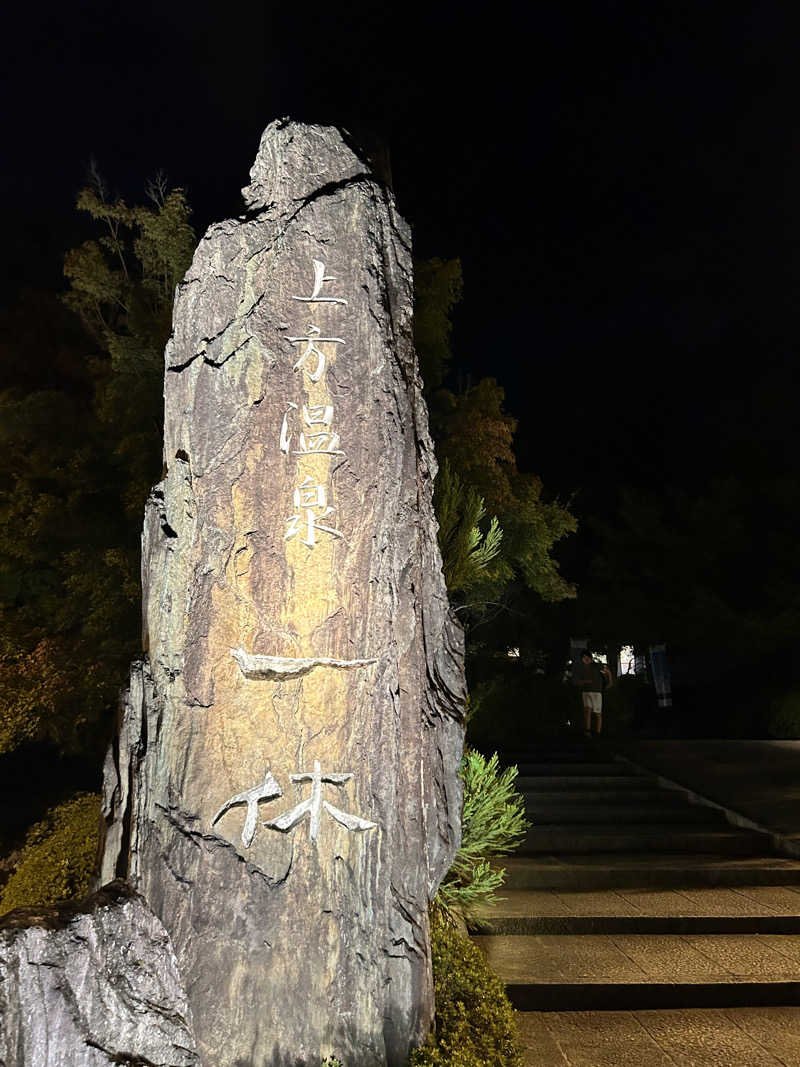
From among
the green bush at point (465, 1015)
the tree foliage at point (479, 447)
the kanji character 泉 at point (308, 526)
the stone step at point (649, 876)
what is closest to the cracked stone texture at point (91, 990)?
the green bush at point (465, 1015)

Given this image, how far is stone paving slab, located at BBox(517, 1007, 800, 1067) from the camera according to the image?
412cm

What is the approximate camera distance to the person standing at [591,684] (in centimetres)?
1269

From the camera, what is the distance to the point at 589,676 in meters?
12.7

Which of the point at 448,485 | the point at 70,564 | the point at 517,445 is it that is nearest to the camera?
the point at 448,485

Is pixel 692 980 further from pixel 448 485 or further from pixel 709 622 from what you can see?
pixel 709 622

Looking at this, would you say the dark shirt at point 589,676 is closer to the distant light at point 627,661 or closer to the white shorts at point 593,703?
the white shorts at point 593,703

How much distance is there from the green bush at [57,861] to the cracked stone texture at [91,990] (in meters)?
2.71

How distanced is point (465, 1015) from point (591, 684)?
31.1ft

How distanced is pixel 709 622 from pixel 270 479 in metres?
16.8

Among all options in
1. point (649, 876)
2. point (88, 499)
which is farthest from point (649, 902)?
point (88, 499)

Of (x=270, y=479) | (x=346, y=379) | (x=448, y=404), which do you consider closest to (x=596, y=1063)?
(x=270, y=479)

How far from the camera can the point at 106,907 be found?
9.49 feet

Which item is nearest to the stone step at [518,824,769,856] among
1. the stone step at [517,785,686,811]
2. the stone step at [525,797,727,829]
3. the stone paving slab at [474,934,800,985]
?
the stone step at [525,797,727,829]

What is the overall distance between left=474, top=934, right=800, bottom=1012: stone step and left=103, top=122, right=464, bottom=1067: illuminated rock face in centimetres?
177
